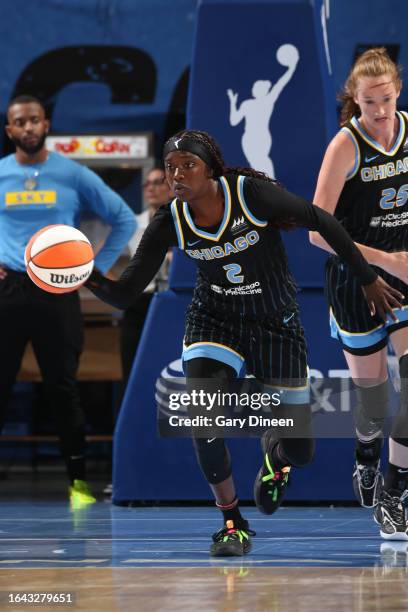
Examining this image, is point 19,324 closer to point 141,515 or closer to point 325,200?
point 141,515

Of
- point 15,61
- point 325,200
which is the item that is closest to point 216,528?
point 325,200

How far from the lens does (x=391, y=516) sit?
5492 mm

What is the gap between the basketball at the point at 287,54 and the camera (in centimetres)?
694

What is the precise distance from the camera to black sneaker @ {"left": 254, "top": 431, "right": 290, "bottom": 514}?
215 inches

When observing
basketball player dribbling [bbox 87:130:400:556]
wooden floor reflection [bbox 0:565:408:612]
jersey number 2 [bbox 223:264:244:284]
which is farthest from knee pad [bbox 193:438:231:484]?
jersey number 2 [bbox 223:264:244:284]

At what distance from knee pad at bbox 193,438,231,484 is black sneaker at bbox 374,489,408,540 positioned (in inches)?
32.1

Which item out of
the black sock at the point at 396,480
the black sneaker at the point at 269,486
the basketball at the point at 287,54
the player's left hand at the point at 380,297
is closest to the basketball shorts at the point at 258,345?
the black sneaker at the point at 269,486

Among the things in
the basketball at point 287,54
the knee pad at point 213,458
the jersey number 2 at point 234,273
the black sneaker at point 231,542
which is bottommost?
the black sneaker at point 231,542

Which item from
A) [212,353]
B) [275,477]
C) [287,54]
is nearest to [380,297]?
[212,353]

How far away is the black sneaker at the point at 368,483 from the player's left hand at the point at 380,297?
1.06 meters

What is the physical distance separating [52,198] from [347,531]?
3.16 m

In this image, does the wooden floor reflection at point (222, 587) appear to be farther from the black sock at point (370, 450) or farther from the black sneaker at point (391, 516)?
the black sock at point (370, 450)

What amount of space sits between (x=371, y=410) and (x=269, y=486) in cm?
73

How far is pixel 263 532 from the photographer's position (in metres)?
5.91
